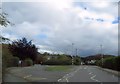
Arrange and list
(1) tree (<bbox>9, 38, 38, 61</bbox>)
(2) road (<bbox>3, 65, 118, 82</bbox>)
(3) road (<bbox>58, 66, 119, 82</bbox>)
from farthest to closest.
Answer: (1) tree (<bbox>9, 38, 38, 61</bbox>) < (3) road (<bbox>58, 66, 119, 82</bbox>) < (2) road (<bbox>3, 65, 118, 82</bbox>)

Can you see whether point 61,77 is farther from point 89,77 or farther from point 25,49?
point 25,49

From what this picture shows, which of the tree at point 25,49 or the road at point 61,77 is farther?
the tree at point 25,49

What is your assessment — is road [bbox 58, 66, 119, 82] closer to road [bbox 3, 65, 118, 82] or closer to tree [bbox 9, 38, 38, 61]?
road [bbox 3, 65, 118, 82]

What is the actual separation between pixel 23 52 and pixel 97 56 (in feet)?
264

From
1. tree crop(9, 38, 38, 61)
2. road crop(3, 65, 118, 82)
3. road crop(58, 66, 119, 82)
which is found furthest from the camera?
tree crop(9, 38, 38, 61)

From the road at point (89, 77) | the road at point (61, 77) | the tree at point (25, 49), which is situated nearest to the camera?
the road at point (61, 77)

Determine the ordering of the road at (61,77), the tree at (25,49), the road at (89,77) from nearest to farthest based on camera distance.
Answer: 1. the road at (61,77)
2. the road at (89,77)
3. the tree at (25,49)

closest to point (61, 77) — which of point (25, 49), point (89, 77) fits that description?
point (89, 77)

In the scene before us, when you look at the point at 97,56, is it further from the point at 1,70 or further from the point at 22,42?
the point at 1,70

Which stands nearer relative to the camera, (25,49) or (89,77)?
(89,77)

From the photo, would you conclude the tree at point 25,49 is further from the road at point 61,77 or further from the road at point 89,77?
the road at point 89,77

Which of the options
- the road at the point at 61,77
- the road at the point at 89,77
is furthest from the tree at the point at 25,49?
the road at the point at 89,77

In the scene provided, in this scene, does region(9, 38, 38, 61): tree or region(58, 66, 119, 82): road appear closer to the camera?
region(58, 66, 119, 82): road

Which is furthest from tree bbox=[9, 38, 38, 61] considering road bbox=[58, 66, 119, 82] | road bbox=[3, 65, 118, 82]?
road bbox=[58, 66, 119, 82]
